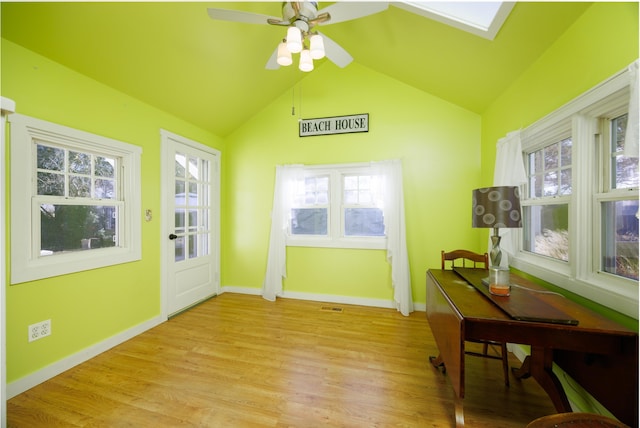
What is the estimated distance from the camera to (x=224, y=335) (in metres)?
2.38

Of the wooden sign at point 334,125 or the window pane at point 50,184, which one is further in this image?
the wooden sign at point 334,125

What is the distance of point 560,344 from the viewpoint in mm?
1124

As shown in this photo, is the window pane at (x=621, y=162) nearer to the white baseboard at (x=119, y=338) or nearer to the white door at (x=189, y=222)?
the white baseboard at (x=119, y=338)

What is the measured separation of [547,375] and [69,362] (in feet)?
10.7

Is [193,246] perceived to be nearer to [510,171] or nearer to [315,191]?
[315,191]

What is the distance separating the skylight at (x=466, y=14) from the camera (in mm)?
1656

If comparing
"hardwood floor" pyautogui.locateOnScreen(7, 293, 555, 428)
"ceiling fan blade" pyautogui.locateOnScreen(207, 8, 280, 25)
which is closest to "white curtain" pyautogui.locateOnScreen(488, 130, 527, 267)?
"hardwood floor" pyautogui.locateOnScreen(7, 293, 555, 428)

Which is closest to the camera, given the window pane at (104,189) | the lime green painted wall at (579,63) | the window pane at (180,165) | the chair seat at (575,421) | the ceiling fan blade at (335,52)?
the chair seat at (575,421)

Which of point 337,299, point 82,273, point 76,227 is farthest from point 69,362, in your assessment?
point 337,299

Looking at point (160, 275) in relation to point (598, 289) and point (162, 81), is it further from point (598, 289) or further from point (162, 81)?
point (598, 289)

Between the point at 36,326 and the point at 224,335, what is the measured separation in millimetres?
1311

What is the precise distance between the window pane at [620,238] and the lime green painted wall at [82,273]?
359 centimetres

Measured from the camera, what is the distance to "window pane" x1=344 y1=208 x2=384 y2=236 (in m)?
3.13

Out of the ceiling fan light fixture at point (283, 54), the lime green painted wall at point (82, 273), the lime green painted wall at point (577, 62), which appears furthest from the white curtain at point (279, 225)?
the lime green painted wall at point (577, 62)
